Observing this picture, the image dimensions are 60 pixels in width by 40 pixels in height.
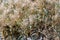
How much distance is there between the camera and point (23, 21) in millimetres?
3182

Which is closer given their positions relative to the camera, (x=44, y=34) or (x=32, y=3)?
(x=44, y=34)

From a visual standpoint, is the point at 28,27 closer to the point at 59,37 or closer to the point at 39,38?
the point at 39,38

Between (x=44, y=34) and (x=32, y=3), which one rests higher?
(x=32, y=3)

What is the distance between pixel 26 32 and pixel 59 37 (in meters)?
0.44

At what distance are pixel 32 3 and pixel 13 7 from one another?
0.28 metres

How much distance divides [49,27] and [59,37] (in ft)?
0.62

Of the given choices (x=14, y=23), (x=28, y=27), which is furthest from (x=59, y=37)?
(x=14, y=23)

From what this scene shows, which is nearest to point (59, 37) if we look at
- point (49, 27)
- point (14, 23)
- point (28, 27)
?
point (49, 27)

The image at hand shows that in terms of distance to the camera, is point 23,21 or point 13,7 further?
point 13,7

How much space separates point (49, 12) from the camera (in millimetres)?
3238

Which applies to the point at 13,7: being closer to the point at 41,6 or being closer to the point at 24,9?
the point at 24,9

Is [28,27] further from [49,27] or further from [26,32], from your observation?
[49,27]

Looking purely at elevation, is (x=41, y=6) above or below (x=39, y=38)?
above

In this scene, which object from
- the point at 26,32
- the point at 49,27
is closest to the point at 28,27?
the point at 26,32
